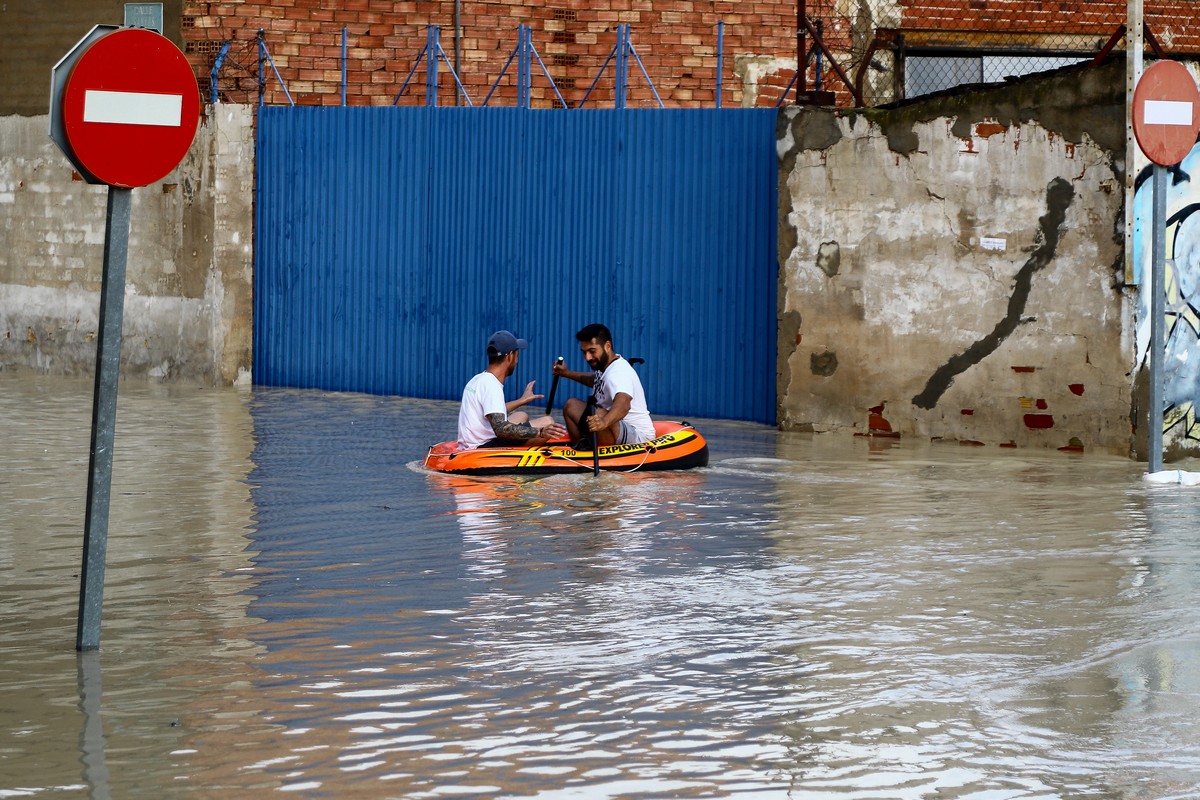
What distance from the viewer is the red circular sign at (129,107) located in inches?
248

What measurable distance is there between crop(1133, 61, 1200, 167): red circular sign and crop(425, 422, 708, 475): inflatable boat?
3.68 m

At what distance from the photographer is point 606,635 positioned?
710 centimetres

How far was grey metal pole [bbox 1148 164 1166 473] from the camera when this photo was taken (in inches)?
457

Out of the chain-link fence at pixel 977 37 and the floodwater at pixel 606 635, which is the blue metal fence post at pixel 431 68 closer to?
the chain-link fence at pixel 977 37

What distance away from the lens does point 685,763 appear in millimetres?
5367

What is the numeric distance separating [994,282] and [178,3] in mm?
9804

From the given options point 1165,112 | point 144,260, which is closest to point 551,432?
point 1165,112

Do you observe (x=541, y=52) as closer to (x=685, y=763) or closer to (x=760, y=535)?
(x=760, y=535)

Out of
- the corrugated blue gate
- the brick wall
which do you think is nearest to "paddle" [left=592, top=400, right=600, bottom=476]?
the corrugated blue gate

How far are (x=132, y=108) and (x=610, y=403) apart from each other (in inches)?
243

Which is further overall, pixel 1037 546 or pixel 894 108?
pixel 894 108

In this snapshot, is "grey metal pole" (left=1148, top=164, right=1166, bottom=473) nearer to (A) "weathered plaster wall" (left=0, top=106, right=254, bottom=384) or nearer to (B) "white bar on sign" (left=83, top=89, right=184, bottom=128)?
(B) "white bar on sign" (left=83, top=89, right=184, bottom=128)

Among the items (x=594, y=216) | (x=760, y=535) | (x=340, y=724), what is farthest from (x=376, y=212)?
(x=340, y=724)

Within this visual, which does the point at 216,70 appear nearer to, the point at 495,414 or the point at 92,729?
the point at 495,414
